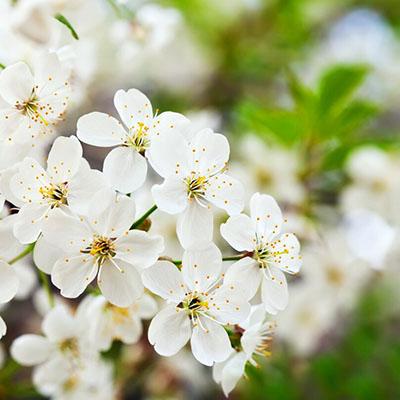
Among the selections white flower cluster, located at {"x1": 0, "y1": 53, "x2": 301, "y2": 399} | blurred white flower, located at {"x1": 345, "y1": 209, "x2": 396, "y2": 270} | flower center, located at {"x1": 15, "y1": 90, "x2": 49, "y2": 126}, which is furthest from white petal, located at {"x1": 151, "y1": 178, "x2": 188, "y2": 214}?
blurred white flower, located at {"x1": 345, "y1": 209, "x2": 396, "y2": 270}

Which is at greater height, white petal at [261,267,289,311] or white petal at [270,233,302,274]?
white petal at [270,233,302,274]

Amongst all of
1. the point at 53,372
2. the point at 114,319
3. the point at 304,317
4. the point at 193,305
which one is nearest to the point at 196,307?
the point at 193,305

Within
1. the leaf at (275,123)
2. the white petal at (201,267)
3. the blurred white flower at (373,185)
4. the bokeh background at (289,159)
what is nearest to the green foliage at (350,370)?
the bokeh background at (289,159)

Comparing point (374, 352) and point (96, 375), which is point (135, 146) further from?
point (374, 352)

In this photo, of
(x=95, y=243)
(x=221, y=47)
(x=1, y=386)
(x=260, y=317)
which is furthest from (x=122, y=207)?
(x=221, y=47)

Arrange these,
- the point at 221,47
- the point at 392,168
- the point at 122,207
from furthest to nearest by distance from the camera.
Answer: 1. the point at 221,47
2. the point at 392,168
3. the point at 122,207

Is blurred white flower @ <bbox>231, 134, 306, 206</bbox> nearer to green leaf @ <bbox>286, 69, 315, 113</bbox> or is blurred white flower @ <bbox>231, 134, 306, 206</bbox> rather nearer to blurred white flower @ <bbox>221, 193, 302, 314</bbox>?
green leaf @ <bbox>286, 69, 315, 113</bbox>
